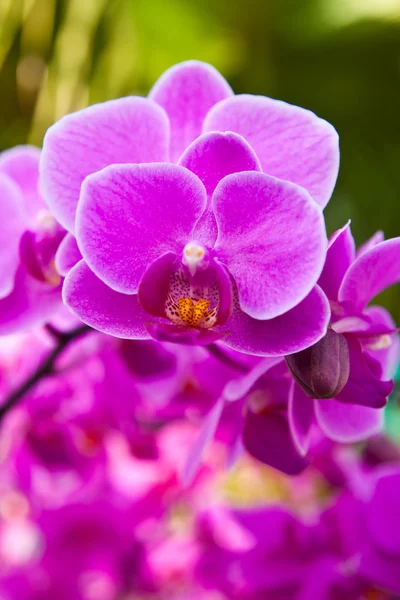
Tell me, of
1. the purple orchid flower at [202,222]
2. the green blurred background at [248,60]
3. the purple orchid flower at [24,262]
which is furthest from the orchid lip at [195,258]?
the green blurred background at [248,60]

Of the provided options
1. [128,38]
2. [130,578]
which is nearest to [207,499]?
[130,578]

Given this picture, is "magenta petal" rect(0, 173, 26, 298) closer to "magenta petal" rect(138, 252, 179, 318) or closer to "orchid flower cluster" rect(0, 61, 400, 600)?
"orchid flower cluster" rect(0, 61, 400, 600)

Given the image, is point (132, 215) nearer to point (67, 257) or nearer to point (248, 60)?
point (67, 257)

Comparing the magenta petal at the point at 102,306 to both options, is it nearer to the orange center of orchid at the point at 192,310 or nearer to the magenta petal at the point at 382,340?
the orange center of orchid at the point at 192,310

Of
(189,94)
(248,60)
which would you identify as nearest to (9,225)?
(189,94)

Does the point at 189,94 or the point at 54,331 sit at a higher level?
the point at 189,94

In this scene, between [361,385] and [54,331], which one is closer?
[361,385]

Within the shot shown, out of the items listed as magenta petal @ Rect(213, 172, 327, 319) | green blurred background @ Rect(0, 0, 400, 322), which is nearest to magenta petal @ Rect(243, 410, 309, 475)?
magenta petal @ Rect(213, 172, 327, 319)
